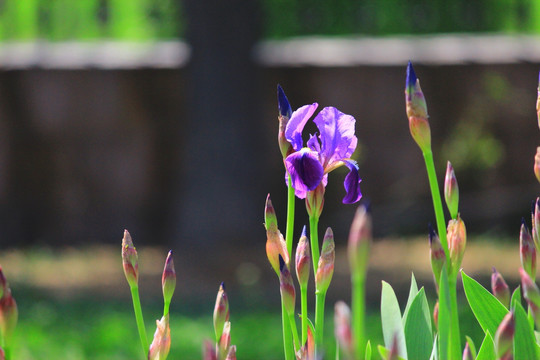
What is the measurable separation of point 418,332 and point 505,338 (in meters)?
0.33

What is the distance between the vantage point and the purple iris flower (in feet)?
4.05

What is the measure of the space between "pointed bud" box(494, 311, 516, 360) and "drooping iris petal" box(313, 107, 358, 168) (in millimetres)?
459

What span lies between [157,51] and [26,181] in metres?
Answer: 1.66

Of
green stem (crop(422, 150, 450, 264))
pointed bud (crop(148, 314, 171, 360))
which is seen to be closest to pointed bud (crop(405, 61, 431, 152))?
green stem (crop(422, 150, 450, 264))

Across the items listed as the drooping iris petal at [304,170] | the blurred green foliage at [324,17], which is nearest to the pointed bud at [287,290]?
the drooping iris petal at [304,170]

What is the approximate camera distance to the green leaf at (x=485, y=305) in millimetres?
1261

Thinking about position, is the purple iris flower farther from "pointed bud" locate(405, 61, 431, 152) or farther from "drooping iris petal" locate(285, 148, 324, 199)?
"pointed bud" locate(405, 61, 431, 152)

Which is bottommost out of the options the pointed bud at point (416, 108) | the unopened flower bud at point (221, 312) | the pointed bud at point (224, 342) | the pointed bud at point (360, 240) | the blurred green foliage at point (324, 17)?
the blurred green foliage at point (324, 17)

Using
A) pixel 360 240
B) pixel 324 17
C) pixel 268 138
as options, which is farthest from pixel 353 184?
pixel 324 17

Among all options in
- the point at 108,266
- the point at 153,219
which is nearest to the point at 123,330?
the point at 108,266

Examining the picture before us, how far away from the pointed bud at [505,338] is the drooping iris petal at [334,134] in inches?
18.1

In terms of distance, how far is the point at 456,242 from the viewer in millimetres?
1145

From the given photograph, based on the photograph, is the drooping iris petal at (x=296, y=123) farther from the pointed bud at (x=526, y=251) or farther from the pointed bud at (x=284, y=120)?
the pointed bud at (x=526, y=251)

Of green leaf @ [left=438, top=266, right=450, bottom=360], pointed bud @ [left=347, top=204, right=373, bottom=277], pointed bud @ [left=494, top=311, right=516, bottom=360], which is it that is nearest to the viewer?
pointed bud @ [left=347, top=204, right=373, bottom=277]
